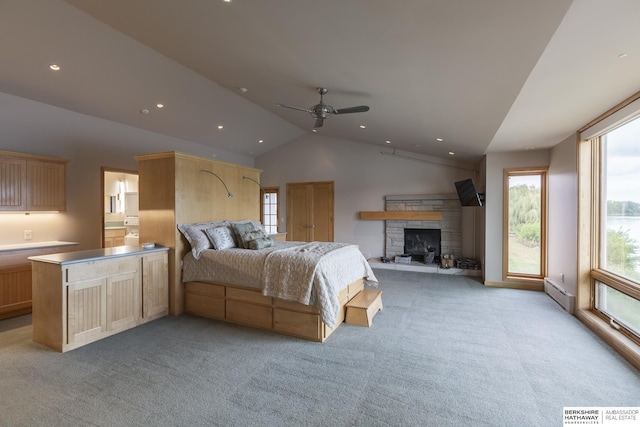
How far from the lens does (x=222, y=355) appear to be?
281cm

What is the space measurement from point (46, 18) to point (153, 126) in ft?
9.55

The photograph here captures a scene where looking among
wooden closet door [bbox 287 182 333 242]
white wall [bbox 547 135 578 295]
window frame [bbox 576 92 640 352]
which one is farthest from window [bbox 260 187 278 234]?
window frame [bbox 576 92 640 352]

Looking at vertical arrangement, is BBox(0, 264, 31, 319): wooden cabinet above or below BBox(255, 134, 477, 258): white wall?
below

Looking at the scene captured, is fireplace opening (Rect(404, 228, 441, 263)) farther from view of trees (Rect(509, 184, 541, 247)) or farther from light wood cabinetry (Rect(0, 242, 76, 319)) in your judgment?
light wood cabinetry (Rect(0, 242, 76, 319))

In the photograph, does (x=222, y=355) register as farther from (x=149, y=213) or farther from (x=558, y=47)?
(x=558, y=47)

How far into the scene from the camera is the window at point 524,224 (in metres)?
5.32

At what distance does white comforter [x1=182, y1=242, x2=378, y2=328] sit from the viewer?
3.08 metres

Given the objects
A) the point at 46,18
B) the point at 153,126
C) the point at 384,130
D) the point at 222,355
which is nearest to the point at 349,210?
the point at 384,130

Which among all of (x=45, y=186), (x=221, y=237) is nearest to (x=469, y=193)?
(x=221, y=237)

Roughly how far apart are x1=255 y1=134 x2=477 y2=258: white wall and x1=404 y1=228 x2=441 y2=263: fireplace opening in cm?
59

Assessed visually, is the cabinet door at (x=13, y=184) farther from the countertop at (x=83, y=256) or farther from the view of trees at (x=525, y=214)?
the view of trees at (x=525, y=214)

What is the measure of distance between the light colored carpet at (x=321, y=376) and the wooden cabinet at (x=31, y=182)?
155 cm

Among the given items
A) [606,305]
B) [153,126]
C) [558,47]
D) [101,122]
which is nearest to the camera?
[558,47]

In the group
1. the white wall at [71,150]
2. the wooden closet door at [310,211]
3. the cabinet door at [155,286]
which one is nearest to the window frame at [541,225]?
the wooden closet door at [310,211]
